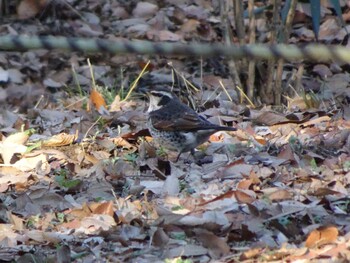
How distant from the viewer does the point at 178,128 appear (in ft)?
21.3

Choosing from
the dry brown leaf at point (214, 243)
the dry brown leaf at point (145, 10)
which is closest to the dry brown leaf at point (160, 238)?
the dry brown leaf at point (214, 243)

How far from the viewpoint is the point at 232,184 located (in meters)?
5.33

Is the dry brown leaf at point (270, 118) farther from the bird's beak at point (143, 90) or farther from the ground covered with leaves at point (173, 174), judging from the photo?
the bird's beak at point (143, 90)

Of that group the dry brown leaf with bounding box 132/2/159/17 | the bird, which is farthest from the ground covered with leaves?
the dry brown leaf with bounding box 132/2/159/17

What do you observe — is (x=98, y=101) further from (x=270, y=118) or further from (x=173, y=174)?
(x=173, y=174)

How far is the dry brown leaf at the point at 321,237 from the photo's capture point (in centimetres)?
412

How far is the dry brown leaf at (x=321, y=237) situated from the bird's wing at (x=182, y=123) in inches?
90.6

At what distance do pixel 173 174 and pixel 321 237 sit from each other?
180cm

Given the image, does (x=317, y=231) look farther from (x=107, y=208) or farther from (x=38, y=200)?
(x=38, y=200)

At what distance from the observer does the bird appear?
247 inches

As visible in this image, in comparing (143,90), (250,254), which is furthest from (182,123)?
(250,254)

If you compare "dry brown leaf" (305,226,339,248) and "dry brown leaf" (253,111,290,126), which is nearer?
"dry brown leaf" (305,226,339,248)

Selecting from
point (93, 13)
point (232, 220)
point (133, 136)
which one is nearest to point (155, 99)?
point (133, 136)

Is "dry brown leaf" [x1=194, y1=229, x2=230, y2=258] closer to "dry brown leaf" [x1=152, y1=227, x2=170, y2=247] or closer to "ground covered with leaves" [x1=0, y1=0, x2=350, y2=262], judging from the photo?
"ground covered with leaves" [x1=0, y1=0, x2=350, y2=262]
